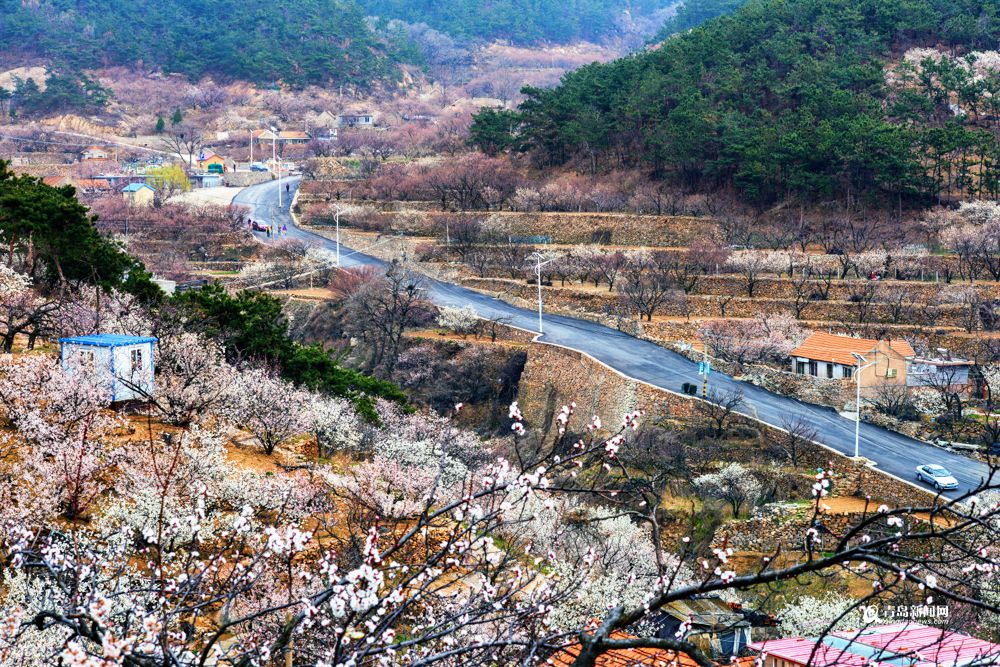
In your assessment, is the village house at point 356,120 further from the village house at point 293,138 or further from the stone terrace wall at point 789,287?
the stone terrace wall at point 789,287

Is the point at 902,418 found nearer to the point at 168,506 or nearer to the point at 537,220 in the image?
the point at 168,506

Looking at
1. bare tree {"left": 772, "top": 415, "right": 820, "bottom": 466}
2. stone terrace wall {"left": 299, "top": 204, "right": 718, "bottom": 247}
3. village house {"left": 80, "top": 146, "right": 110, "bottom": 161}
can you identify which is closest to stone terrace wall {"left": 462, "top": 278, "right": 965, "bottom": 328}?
stone terrace wall {"left": 299, "top": 204, "right": 718, "bottom": 247}

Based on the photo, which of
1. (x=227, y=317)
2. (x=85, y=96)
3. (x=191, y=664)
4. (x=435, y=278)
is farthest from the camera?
(x=85, y=96)

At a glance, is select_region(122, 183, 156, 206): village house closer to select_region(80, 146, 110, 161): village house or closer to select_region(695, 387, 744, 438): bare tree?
select_region(80, 146, 110, 161): village house

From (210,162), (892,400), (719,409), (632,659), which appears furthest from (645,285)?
(210,162)

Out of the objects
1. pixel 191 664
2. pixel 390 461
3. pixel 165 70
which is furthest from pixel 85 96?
pixel 191 664

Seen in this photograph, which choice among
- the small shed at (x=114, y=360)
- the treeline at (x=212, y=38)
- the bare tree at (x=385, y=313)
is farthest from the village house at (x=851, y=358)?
the treeline at (x=212, y=38)
